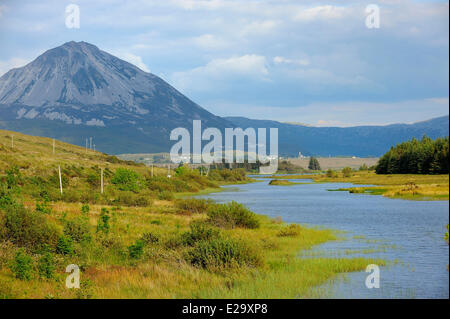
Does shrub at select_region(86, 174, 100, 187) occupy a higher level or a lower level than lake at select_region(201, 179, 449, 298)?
higher

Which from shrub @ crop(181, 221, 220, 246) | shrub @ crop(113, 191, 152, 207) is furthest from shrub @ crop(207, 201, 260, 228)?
shrub @ crop(113, 191, 152, 207)

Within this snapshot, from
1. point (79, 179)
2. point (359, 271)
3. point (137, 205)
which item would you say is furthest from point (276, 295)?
point (79, 179)

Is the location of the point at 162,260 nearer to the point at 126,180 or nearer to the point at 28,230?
the point at 28,230

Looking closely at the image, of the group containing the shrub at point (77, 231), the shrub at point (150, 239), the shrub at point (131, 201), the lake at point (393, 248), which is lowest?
the lake at point (393, 248)

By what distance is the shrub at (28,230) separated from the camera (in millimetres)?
21719

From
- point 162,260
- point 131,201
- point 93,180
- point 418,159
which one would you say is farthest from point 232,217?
point 418,159

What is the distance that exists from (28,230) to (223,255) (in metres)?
8.92

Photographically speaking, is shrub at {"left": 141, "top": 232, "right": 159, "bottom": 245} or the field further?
shrub at {"left": 141, "top": 232, "right": 159, "bottom": 245}

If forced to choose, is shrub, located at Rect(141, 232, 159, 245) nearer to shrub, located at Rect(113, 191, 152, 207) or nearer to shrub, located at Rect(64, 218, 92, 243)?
shrub, located at Rect(64, 218, 92, 243)

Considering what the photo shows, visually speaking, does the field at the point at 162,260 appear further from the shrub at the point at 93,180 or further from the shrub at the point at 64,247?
the shrub at the point at 93,180

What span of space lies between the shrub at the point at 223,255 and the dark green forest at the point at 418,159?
83.1 meters

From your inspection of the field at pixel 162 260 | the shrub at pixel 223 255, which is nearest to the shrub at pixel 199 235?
the field at pixel 162 260

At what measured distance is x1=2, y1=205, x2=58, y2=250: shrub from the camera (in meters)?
21.7

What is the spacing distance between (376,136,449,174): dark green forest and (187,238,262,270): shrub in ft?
273
